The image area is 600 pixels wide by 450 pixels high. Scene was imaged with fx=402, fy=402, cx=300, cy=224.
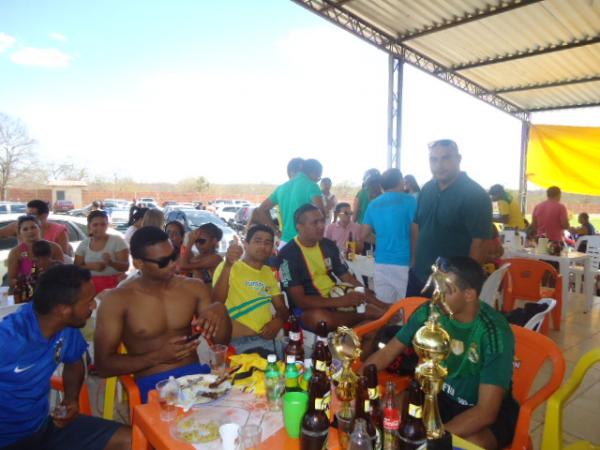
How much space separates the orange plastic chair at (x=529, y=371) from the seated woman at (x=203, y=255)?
3001 millimetres

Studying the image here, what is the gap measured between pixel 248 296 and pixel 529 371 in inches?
74.0

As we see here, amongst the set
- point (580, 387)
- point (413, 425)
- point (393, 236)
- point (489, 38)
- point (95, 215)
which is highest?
point (489, 38)

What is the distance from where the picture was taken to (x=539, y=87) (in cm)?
1119

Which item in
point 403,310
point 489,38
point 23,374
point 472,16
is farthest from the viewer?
point 489,38

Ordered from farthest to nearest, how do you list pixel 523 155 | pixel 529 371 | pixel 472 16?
pixel 523 155 < pixel 472 16 < pixel 529 371

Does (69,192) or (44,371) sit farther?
(69,192)

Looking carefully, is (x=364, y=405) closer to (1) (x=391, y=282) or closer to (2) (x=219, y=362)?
(2) (x=219, y=362)

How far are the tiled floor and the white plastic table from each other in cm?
23

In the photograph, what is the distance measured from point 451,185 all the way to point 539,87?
10.4 m

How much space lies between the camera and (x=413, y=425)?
1232 millimetres

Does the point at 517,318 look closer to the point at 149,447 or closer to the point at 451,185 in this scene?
the point at 451,185

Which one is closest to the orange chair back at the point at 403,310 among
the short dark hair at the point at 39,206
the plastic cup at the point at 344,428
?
the plastic cup at the point at 344,428

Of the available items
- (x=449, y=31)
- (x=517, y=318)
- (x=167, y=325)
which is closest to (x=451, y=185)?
(x=517, y=318)

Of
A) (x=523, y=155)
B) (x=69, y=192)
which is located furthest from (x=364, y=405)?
(x=69, y=192)
